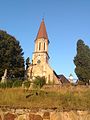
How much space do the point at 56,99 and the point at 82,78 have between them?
35540 mm

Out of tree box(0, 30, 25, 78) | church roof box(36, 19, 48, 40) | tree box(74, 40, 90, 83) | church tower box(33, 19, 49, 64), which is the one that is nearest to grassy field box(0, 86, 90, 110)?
tree box(74, 40, 90, 83)

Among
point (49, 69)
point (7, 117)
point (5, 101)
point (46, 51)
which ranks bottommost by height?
point (7, 117)

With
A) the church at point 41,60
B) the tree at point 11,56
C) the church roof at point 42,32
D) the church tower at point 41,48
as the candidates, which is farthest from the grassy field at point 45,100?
the church roof at point 42,32

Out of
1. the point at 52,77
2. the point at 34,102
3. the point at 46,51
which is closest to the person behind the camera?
the point at 34,102

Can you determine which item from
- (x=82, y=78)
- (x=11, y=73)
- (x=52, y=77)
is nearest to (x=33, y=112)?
(x=82, y=78)

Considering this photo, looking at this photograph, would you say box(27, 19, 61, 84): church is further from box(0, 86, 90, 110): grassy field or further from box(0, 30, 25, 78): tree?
box(0, 86, 90, 110): grassy field

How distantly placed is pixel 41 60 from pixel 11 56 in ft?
61.9

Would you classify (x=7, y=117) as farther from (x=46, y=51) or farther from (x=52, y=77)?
(x=46, y=51)

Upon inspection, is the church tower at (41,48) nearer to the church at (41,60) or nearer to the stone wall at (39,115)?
the church at (41,60)

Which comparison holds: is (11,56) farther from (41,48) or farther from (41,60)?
(41,48)

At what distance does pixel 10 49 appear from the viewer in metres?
53.3

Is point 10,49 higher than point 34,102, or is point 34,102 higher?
point 10,49

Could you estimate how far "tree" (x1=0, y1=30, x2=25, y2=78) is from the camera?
2003 inches

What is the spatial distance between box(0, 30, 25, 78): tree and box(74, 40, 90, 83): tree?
44.2ft
